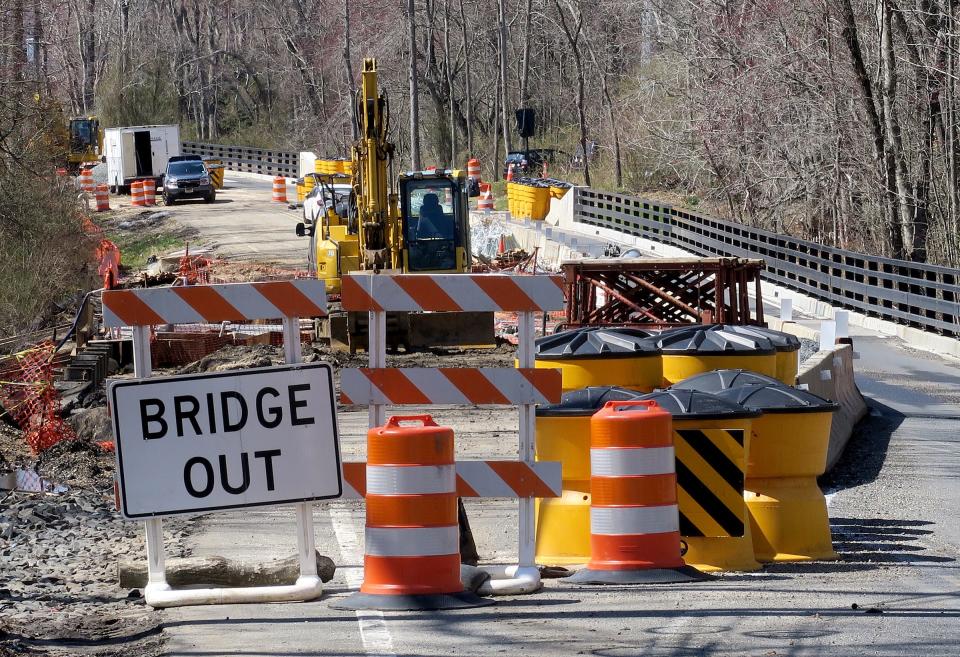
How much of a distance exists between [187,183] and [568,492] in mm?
50889

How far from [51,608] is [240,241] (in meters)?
39.3

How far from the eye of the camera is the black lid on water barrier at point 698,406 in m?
8.16

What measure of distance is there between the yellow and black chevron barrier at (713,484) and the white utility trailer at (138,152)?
56897 millimetres

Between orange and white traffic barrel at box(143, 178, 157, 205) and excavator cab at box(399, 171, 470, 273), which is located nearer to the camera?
excavator cab at box(399, 171, 470, 273)

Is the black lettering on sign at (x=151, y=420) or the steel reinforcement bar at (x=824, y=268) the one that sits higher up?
the black lettering on sign at (x=151, y=420)

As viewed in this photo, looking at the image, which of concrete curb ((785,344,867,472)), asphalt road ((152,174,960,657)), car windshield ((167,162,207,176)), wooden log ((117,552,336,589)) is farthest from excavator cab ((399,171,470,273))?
car windshield ((167,162,207,176))

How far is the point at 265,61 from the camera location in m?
94.6

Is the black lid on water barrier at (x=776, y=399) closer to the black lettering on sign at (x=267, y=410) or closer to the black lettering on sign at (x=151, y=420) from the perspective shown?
the black lettering on sign at (x=267, y=410)

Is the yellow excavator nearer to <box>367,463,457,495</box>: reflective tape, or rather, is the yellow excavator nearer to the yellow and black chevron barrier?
the yellow and black chevron barrier

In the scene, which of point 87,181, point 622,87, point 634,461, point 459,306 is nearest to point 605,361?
point 634,461

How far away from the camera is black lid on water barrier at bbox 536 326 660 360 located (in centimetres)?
1188

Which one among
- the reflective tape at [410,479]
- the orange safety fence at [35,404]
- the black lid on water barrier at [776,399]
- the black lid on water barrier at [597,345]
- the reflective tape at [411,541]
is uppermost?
the reflective tape at [410,479]

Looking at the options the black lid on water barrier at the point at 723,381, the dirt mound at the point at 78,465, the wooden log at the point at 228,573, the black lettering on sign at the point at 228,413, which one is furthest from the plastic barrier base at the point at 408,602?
the dirt mound at the point at 78,465

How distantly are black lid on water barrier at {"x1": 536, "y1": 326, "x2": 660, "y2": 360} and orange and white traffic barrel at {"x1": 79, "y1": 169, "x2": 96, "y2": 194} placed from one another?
1857 inches
